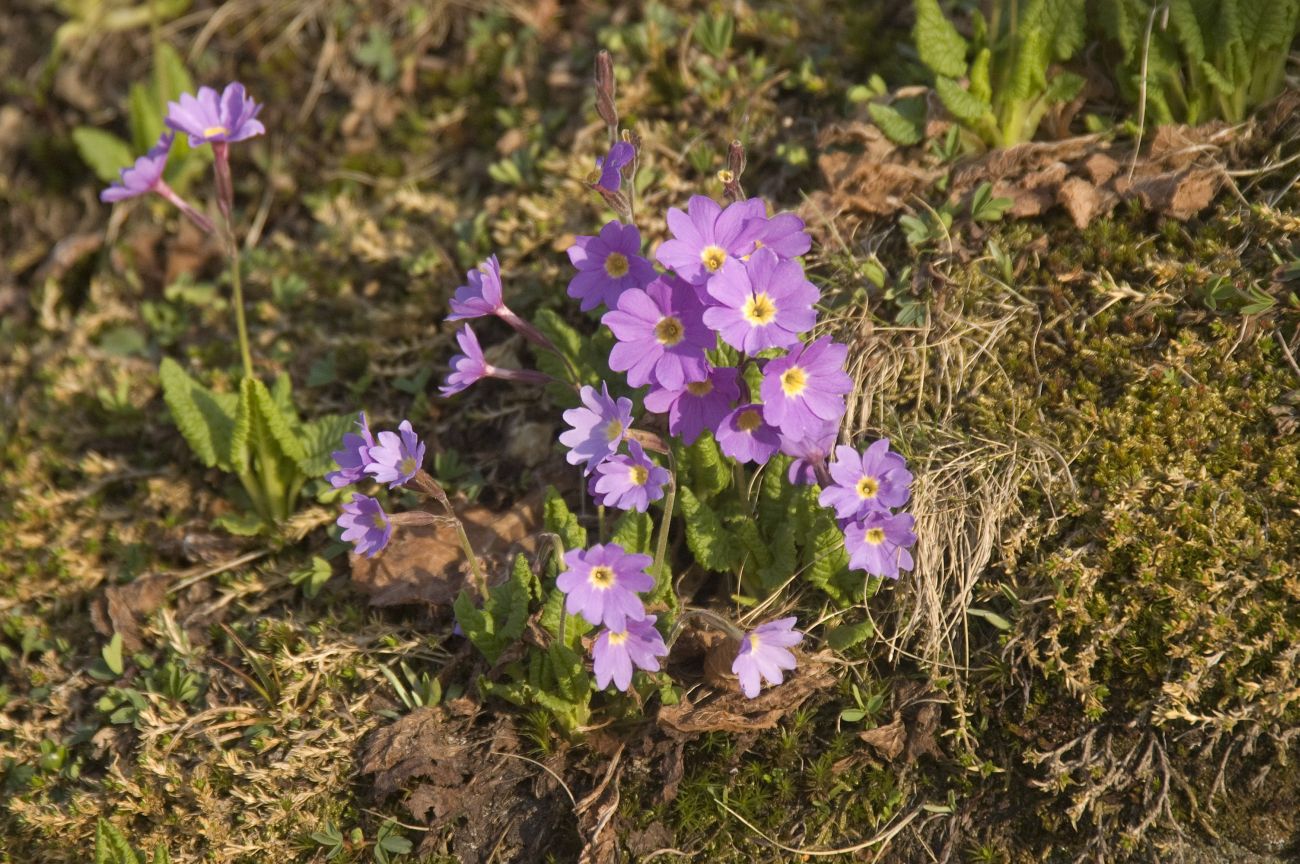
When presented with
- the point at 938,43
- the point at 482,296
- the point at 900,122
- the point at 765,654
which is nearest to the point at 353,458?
the point at 482,296

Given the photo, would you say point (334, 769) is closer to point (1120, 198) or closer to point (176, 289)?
point (176, 289)

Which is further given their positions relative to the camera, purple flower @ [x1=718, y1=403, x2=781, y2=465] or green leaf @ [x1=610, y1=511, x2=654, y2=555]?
green leaf @ [x1=610, y1=511, x2=654, y2=555]

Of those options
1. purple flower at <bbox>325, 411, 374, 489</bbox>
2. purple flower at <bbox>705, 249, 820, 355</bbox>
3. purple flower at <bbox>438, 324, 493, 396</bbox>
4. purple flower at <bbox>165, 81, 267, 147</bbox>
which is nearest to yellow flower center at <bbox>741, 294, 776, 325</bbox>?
purple flower at <bbox>705, 249, 820, 355</bbox>

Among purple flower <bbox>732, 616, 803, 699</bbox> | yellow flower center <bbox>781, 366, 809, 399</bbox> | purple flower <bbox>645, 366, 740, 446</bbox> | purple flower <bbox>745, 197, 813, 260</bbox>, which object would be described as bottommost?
purple flower <bbox>732, 616, 803, 699</bbox>

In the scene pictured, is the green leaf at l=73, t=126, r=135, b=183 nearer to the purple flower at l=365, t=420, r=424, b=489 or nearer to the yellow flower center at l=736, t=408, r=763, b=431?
the purple flower at l=365, t=420, r=424, b=489

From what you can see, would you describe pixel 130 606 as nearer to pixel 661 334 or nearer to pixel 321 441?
pixel 321 441

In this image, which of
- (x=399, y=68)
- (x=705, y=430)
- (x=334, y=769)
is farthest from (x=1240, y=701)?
(x=399, y=68)

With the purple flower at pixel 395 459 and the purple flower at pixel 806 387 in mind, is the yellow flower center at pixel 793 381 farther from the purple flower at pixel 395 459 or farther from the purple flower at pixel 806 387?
the purple flower at pixel 395 459
